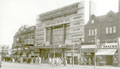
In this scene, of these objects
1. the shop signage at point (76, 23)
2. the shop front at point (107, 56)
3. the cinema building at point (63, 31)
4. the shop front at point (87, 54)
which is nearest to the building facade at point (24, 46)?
the cinema building at point (63, 31)

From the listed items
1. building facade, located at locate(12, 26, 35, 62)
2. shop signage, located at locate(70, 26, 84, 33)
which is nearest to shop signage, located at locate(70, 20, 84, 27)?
shop signage, located at locate(70, 26, 84, 33)

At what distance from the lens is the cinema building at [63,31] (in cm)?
5983

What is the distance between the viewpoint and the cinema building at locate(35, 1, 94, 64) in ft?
196

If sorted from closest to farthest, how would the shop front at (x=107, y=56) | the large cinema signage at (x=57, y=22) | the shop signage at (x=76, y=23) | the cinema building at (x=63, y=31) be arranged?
1. the shop front at (x=107, y=56)
2. the cinema building at (x=63, y=31)
3. the shop signage at (x=76, y=23)
4. the large cinema signage at (x=57, y=22)

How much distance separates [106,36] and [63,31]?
21234 mm

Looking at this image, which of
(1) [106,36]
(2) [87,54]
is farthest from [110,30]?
(2) [87,54]

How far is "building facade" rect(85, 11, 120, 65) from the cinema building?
4.49 m

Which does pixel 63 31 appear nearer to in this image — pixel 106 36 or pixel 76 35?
pixel 76 35

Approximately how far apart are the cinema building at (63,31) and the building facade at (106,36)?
449cm

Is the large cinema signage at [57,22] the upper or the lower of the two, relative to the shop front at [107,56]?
upper

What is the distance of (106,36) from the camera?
5247cm

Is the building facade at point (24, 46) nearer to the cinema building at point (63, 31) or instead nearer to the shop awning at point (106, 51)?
the cinema building at point (63, 31)

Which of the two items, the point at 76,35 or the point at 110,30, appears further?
the point at 76,35

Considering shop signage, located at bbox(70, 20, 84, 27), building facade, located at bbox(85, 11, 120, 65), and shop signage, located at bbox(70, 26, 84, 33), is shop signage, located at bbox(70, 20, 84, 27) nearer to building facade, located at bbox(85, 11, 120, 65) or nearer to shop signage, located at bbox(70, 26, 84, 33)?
shop signage, located at bbox(70, 26, 84, 33)
